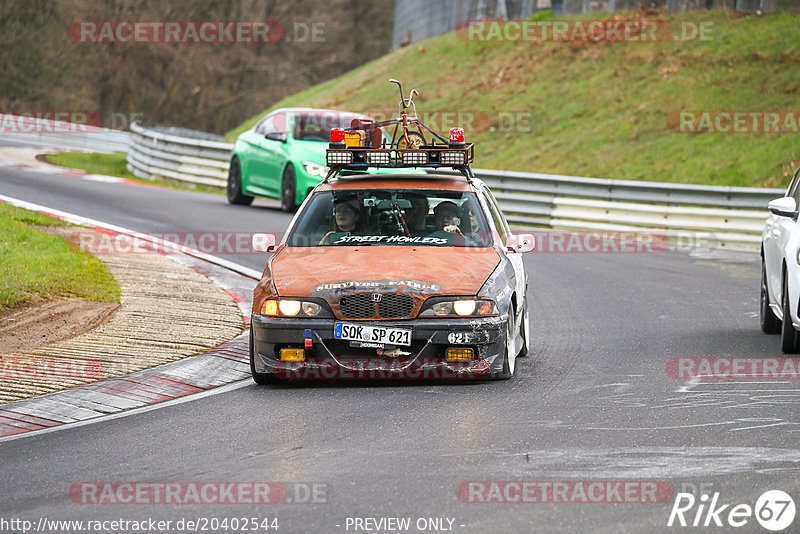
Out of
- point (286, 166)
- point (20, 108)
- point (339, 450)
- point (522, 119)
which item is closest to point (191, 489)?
point (339, 450)

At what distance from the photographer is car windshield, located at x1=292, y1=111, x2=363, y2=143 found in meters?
21.6

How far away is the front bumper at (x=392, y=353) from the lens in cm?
881

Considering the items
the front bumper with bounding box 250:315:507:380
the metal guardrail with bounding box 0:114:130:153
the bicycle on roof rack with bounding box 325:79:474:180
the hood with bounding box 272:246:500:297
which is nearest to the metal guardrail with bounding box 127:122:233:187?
the metal guardrail with bounding box 0:114:130:153

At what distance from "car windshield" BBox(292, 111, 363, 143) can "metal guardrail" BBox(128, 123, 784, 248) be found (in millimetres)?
2978

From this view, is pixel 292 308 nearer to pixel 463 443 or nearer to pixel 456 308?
pixel 456 308

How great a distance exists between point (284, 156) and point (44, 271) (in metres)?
8.41

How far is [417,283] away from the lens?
897cm

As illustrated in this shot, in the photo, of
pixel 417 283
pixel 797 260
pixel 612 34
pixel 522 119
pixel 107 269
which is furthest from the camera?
pixel 612 34

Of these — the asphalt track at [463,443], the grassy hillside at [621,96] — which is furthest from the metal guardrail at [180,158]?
the asphalt track at [463,443]

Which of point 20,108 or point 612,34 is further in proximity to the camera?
point 20,108

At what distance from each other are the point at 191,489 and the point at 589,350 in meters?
5.14

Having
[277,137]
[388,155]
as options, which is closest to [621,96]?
[277,137]

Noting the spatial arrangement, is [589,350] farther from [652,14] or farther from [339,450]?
[652,14]

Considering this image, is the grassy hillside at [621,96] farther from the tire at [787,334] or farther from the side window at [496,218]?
the side window at [496,218]
